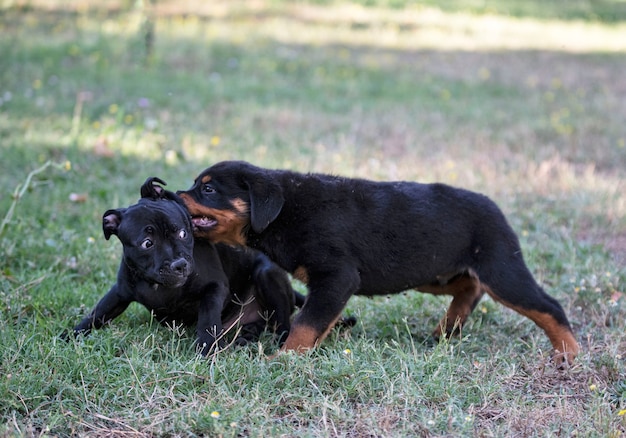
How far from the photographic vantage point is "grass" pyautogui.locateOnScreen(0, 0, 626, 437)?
4.25m

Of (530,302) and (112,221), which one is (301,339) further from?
(530,302)

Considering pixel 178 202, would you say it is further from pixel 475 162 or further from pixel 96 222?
pixel 475 162

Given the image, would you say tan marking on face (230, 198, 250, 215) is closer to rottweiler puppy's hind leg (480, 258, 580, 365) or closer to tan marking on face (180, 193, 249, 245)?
tan marking on face (180, 193, 249, 245)

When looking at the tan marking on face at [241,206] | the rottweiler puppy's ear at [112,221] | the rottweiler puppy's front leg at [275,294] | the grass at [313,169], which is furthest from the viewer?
the rottweiler puppy's front leg at [275,294]

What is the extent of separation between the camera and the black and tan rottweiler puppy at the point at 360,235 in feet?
16.4

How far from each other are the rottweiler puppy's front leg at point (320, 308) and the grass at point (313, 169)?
160mm

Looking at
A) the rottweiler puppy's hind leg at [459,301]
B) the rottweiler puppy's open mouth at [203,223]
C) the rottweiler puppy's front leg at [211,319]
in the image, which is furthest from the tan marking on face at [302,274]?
the rottweiler puppy's hind leg at [459,301]

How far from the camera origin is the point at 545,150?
989cm

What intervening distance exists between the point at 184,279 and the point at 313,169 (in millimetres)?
4062

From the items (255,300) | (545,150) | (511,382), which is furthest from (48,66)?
(511,382)

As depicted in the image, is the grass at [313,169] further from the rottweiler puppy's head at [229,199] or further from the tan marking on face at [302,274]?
the rottweiler puppy's head at [229,199]

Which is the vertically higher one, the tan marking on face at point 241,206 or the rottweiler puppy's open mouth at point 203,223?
the tan marking on face at point 241,206

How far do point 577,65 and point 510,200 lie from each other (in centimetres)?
883

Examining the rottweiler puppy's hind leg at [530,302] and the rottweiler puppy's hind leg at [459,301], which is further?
the rottweiler puppy's hind leg at [459,301]
